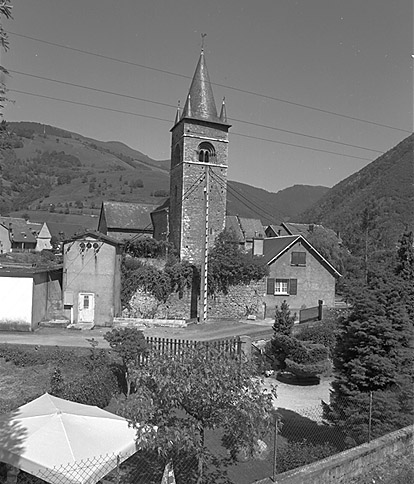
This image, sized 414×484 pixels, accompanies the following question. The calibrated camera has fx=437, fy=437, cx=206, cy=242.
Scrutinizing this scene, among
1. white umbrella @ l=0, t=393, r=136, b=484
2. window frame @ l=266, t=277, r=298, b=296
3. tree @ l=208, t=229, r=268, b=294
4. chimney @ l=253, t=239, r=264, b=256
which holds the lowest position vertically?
white umbrella @ l=0, t=393, r=136, b=484

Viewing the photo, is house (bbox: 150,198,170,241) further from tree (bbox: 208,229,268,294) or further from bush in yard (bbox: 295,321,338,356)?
bush in yard (bbox: 295,321,338,356)

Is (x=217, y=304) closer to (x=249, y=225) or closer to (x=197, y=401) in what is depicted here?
(x=197, y=401)

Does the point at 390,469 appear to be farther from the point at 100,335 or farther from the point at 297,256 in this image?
the point at 297,256

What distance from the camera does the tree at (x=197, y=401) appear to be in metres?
7.05

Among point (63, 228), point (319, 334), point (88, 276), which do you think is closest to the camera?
point (319, 334)

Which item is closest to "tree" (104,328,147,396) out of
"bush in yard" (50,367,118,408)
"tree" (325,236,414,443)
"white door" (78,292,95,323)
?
"bush in yard" (50,367,118,408)

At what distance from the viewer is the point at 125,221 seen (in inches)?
1529

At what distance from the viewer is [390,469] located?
8.60 metres

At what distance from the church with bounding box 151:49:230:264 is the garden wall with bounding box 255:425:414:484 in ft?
71.1

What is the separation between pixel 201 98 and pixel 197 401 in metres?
27.9

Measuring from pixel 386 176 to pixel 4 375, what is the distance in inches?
3472

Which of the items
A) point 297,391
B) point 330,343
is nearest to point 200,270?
point 330,343

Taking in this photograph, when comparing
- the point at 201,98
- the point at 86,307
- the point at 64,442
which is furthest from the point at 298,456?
the point at 201,98

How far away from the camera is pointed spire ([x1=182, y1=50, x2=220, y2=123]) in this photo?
3133 cm
